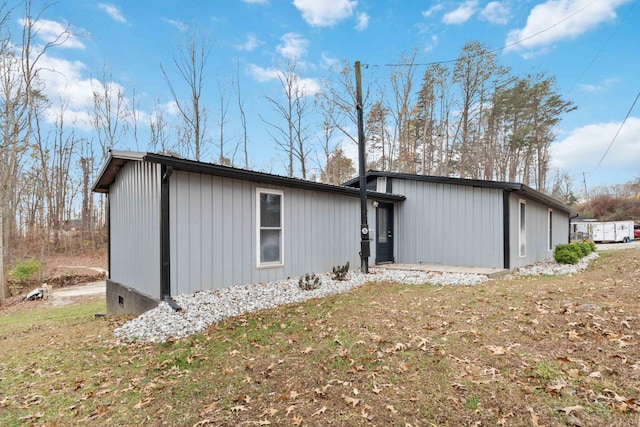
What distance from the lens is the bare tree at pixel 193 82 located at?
16234mm

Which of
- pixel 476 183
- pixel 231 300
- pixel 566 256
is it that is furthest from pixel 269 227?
pixel 566 256

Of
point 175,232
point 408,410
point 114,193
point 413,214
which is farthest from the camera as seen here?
point 413,214

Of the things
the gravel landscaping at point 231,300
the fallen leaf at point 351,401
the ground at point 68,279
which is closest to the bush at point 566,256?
the gravel landscaping at point 231,300

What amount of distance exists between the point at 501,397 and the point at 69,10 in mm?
15619

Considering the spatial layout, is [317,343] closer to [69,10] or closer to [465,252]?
[465,252]

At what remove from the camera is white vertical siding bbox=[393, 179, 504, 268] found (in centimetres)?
898

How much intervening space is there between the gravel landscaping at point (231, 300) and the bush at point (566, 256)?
448 cm

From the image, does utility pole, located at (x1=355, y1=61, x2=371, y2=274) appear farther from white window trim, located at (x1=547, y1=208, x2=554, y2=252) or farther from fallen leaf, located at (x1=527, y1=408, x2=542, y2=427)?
white window trim, located at (x1=547, y1=208, x2=554, y2=252)

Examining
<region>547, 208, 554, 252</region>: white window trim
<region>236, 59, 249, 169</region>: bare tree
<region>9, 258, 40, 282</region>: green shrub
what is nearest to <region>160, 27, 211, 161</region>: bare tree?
<region>236, 59, 249, 169</region>: bare tree

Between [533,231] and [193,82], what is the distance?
16366 millimetres

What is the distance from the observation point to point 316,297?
6012 mm

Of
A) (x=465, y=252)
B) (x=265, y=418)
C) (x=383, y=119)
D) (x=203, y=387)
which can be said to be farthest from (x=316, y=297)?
(x=383, y=119)

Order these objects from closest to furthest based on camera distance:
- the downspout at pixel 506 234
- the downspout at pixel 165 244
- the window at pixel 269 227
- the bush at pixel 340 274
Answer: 1. the downspout at pixel 165 244
2. the window at pixel 269 227
3. the bush at pixel 340 274
4. the downspout at pixel 506 234

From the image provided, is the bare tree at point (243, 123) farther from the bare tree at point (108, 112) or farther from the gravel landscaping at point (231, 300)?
the gravel landscaping at point (231, 300)
